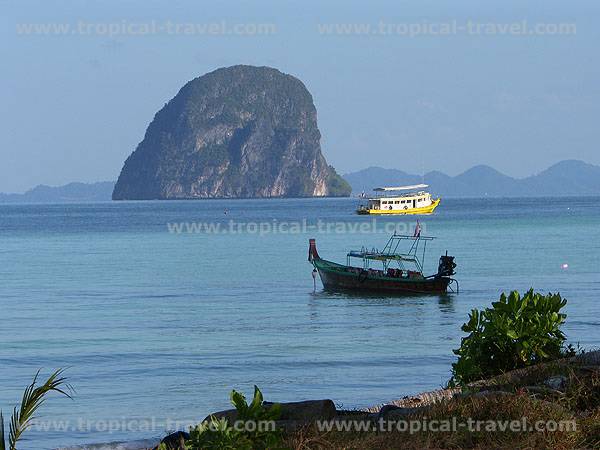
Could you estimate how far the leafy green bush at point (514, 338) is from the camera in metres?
11.2

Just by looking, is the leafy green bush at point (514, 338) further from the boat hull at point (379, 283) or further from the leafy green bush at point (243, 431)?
the boat hull at point (379, 283)

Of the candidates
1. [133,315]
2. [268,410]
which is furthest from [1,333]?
[268,410]

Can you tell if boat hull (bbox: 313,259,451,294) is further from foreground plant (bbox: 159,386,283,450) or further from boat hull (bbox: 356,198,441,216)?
boat hull (bbox: 356,198,441,216)

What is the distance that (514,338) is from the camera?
36.5ft

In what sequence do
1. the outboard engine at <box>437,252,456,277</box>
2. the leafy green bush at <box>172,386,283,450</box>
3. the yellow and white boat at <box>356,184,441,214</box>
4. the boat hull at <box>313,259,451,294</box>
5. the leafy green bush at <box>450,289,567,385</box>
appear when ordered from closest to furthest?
the leafy green bush at <box>172,386,283,450</box>
the leafy green bush at <box>450,289,567,385</box>
the boat hull at <box>313,259,451,294</box>
the outboard engine at <box>437,252,456,277</box>
the yellow and white boat at <box>356,184,441,214</box>

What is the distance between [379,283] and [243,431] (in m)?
39.7

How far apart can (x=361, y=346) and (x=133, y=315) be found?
11544 millimetres

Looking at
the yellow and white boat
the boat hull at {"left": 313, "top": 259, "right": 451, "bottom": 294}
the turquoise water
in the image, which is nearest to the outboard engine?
the boat hull at {"left": 313, "top": 259, "right": 451, "bottom": 294}

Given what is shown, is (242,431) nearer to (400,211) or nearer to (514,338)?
(514,338)

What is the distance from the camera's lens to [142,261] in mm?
71000

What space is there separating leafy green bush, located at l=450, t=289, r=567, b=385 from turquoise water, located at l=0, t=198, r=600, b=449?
6910mm

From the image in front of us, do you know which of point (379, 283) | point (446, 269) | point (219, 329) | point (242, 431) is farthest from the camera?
point (379, 283)

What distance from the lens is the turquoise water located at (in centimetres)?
Answer: 2042

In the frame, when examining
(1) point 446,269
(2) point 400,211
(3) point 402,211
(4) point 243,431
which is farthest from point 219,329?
(3) point 402,211
